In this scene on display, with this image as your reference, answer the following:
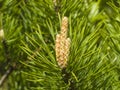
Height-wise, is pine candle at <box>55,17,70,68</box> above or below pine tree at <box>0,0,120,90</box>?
above

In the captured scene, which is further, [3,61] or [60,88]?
[3,61]

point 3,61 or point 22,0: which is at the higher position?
point 22,0

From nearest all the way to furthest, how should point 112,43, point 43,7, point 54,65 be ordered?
1. point 54,65
2. point 112,43
3. point 43,7

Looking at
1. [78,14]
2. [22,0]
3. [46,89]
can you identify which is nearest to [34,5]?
[22,0]

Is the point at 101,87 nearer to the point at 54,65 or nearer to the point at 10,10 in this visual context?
the point at 54,65

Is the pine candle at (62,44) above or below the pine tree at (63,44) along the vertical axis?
above

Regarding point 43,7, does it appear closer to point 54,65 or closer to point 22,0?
point 22,0

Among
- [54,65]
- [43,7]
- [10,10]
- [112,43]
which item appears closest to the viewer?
[54,65]
